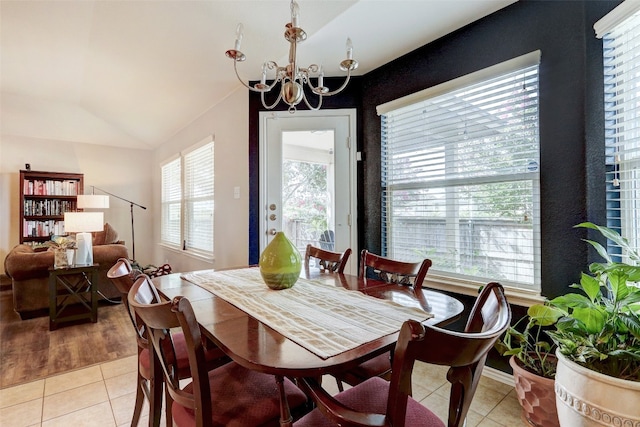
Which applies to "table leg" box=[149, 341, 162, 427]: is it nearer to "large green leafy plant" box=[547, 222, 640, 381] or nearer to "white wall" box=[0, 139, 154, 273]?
"large green leafy plant" box=[547, 222, 640, 381]

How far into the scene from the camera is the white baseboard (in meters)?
1.95

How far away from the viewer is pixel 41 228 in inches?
184

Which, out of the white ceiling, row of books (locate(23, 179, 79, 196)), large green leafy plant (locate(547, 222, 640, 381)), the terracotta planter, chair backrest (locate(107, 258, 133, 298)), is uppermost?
the white ceiling

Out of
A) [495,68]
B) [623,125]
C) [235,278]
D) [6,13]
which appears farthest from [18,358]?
[623,125]

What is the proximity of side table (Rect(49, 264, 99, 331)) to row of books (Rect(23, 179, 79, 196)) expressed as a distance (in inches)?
93.9

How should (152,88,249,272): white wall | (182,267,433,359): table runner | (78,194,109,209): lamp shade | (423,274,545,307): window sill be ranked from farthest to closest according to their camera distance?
(78,194,109,209): lamp shade
(152,88,249,272): white wall
(423,274,545,307): window sill
(182,267,433,359): table runner

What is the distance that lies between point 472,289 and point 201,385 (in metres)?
1.89

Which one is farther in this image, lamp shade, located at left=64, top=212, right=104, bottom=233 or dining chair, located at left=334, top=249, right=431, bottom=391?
lamp shade, located at left=64, top=212, right=104, bottom=233

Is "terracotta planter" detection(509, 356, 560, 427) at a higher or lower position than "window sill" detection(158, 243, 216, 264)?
lower

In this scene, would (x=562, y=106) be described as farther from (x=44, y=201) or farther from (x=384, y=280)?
(x=44, y=201)

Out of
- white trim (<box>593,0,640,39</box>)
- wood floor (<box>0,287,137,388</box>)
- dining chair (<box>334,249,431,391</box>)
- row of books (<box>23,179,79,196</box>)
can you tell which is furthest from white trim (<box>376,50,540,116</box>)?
row of books (<box>23,179,79,196</box>)

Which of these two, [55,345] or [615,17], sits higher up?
[615,17]

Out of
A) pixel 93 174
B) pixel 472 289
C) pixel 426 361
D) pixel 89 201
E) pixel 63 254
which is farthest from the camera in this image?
pixel 93 174

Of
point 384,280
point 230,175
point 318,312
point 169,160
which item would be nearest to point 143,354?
point 318,312
